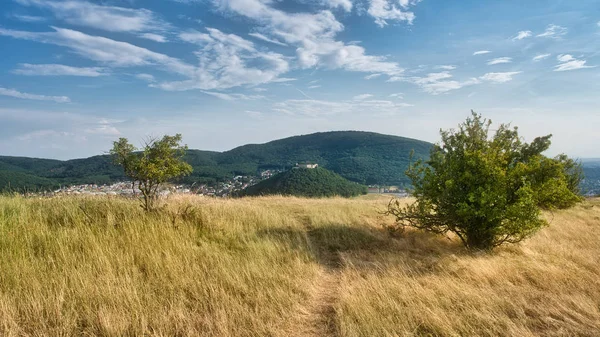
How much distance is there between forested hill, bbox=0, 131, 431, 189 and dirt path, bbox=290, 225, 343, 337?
2924 inches

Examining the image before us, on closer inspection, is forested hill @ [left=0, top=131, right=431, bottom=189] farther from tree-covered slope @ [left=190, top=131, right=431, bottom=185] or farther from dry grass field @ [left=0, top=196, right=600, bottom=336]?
dry grass field @ [left=0, top=196, right=600, bottom=336]

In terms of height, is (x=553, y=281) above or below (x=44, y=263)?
below

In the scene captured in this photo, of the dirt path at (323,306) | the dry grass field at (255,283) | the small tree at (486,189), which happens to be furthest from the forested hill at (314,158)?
the dirt path at (323,306)

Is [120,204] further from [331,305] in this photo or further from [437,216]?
[437,216]

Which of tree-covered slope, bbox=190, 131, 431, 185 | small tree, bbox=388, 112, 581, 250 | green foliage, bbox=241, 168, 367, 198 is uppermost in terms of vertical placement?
tree-covered slope, bbox=190, 131, 431, 185

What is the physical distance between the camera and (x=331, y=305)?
14.9 ft

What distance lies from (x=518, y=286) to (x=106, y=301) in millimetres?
6468

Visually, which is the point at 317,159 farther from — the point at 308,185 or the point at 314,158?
the point at 308,185

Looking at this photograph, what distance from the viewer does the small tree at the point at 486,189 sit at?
23.6 feet

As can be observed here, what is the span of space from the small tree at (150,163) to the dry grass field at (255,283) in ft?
4.51

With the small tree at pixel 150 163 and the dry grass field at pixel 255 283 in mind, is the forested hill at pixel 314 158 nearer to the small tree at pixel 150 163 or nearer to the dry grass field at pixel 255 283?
the small tree at pixel 150 163

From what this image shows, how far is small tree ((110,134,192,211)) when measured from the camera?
9125mm

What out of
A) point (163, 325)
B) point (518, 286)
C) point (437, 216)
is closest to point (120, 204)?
point (163, 325)

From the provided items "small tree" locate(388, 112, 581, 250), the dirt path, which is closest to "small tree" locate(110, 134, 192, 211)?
the dirt path
